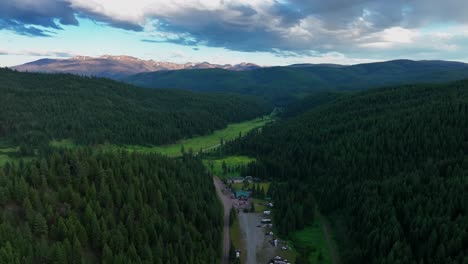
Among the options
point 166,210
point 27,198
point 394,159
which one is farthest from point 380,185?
point 27,198

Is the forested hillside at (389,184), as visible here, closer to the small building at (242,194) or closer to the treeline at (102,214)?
the small building at (242,194)

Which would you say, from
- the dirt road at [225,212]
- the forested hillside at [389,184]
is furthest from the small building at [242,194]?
the forested hillside at [389,184]

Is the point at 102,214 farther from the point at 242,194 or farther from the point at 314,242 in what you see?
the point at 242,194

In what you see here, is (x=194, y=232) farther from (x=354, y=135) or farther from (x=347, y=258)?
(x=354, y=135)

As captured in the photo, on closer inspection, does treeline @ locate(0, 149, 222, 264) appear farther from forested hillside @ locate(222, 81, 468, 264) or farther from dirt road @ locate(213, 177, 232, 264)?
forested hillside @ locate(222, 81, 468, 264)

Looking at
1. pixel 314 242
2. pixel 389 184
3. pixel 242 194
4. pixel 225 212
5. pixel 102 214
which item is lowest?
pixel 314 242

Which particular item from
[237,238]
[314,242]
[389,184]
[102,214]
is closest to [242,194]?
[237,238]

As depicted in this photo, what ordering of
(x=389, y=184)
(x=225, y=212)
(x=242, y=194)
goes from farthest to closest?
(x=242, y=194) → (x=225, y=212) → (x=389, y=184)
